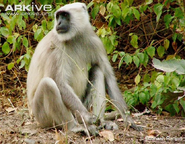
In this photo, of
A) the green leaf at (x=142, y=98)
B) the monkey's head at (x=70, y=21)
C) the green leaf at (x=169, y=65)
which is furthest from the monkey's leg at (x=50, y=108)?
the green leaf at (x=142, y=98)

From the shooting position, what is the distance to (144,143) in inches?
180

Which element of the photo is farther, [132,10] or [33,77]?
[132,10]

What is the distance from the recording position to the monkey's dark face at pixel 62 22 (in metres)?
5.32

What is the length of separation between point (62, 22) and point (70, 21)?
0.15 m

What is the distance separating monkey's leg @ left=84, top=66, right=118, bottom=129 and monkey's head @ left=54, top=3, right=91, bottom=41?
2.17 ft

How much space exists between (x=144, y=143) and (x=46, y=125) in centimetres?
141

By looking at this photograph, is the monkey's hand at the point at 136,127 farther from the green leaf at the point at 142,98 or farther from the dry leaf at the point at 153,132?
the green leaf at the point at 142,98

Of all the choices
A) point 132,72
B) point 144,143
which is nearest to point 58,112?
point 144,143

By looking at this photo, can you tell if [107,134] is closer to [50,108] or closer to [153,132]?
[153,132]

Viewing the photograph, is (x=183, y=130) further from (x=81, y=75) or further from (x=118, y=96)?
(x=81, y=75)

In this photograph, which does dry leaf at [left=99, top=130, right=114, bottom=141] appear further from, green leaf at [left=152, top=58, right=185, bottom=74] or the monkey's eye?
the monkey's eye

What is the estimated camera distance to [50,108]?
5090 mm

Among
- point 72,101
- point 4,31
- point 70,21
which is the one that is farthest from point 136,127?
point 4,31

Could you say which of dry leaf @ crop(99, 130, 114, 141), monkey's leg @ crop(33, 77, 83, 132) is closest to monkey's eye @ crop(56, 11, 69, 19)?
monkey's leg @ crop(33, 77, 83, 132)
